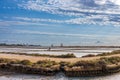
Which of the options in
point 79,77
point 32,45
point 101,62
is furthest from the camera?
point 32,45

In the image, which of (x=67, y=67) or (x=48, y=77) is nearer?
(x=48, y=77)

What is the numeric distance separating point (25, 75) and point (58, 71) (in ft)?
8.90

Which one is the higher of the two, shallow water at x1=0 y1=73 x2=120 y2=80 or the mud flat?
the mud flat

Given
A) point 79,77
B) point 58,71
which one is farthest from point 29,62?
point 79,77

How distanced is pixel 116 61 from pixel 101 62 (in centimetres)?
256

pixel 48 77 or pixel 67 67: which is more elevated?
pixel 67 67

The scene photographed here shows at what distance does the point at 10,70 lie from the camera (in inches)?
1195

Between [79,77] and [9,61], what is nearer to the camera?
[79,77]

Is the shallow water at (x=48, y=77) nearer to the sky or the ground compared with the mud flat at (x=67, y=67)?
nearer to the ground

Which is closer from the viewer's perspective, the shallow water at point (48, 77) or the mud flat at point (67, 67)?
the shallow water at point (48, 77)

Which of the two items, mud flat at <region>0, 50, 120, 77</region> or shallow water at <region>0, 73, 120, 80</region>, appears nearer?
shallow water at <region>0, 73, 120, 80</region>

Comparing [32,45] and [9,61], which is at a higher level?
[9,61]

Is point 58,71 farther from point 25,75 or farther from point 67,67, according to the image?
point 25,75

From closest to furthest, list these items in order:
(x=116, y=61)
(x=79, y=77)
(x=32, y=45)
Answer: (x=79, y=77) < (x=116, y=61) < (x=32, y=45)
